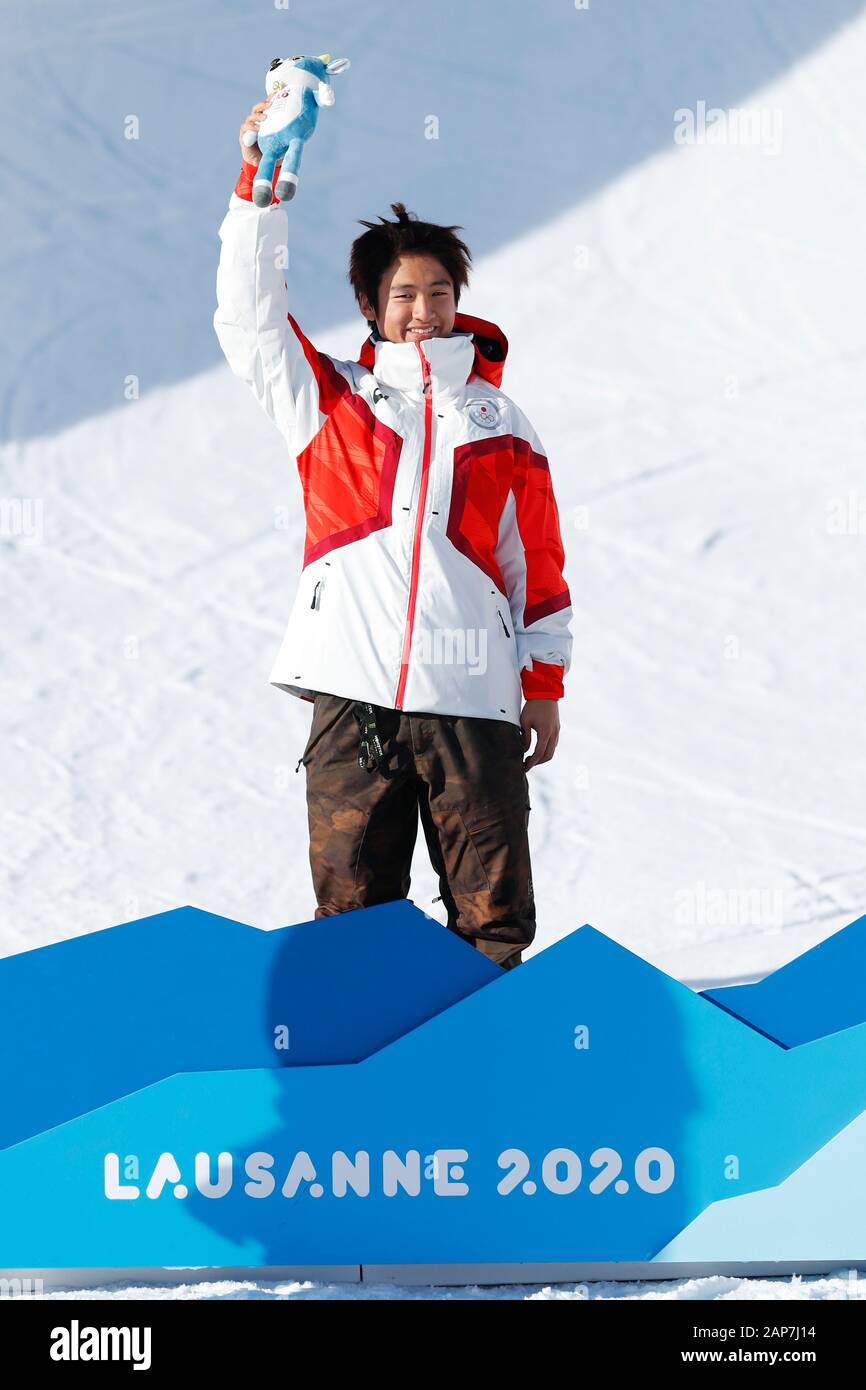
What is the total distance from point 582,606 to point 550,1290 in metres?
3.40

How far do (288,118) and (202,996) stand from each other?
94cm

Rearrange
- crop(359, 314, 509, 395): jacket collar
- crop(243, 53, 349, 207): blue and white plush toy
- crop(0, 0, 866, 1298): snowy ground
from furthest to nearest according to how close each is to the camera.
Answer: crop(0, 0, 866, 1298): snowy ground < crop(359, 314, 509, 395): jacket collar < crop(243, 53, 349, 207): blue and white plush toy

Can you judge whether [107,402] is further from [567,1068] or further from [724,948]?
[567,1068]

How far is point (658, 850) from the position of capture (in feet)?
12.2

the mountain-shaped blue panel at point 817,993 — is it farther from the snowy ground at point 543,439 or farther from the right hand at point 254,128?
the right hand at point 254,128

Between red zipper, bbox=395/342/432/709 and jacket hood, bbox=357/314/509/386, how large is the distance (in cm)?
9

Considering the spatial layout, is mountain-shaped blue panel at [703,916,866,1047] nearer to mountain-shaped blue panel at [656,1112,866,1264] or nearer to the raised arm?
mountain-shaped blue panel at [656,1112,866,1264]

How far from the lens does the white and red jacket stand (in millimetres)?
1824

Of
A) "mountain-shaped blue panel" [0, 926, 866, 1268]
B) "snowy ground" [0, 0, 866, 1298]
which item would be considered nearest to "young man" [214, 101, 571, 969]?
"mountain-shaped blue panel" [0, 926, 866, 1268]

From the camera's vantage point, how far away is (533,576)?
1.93 metres

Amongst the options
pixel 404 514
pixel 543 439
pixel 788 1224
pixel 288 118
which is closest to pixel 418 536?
pixel 404 514

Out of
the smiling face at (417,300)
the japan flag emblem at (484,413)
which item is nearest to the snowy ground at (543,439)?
the japan flag emblem at (484,413)

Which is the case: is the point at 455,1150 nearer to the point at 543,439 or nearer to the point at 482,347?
the point at 482,347
